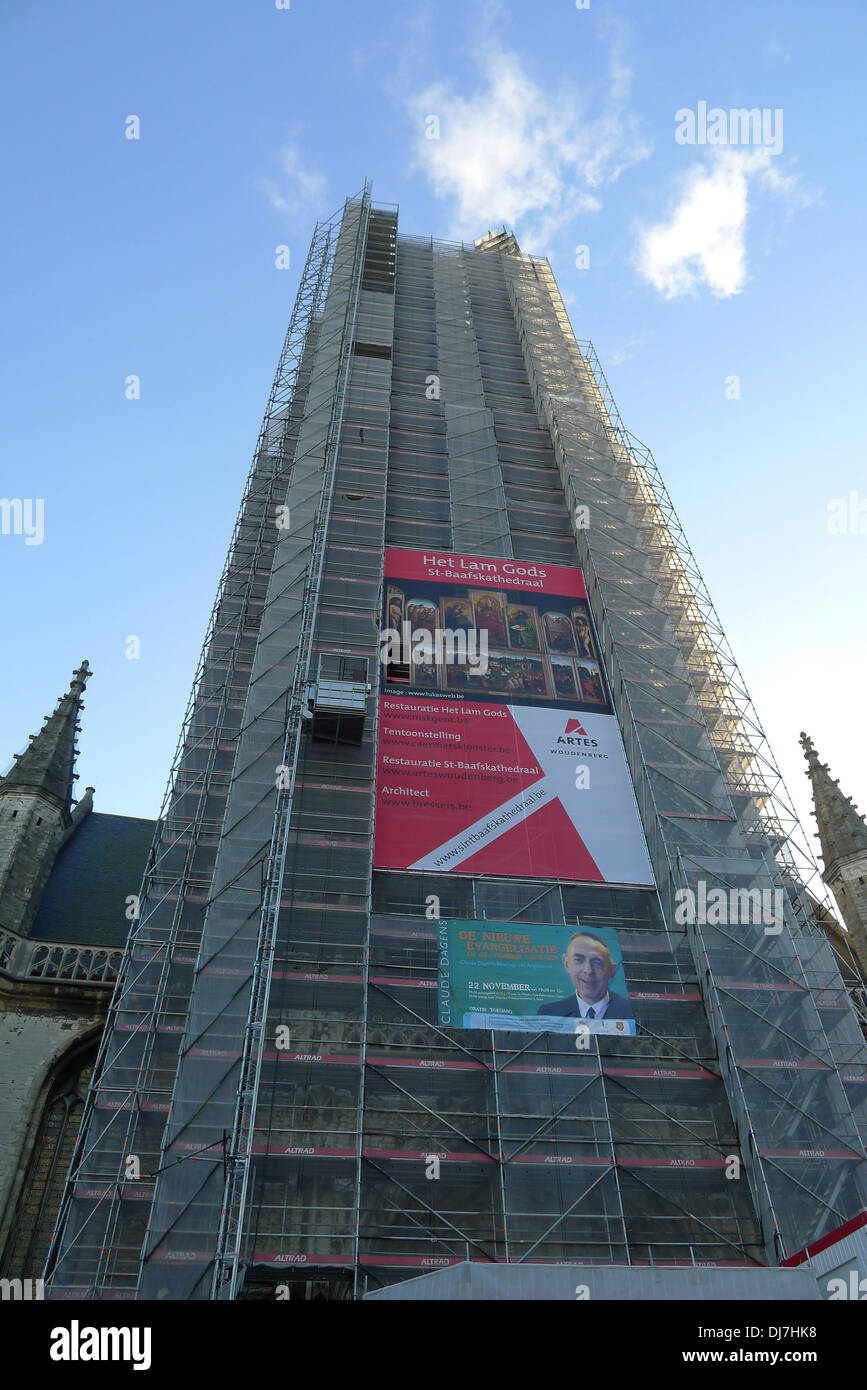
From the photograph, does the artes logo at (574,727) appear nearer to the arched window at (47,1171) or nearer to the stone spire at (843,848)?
the stone spire at (843,848)

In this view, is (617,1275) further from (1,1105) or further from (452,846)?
(1,1105)

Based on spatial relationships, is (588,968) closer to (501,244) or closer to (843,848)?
(843,848)

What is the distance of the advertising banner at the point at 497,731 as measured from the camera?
17031 millimetres

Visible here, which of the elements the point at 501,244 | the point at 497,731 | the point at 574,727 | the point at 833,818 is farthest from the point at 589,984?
the point at 501,244

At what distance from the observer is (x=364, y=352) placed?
28.3 meters

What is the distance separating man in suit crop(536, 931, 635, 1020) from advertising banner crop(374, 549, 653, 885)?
4.62ft

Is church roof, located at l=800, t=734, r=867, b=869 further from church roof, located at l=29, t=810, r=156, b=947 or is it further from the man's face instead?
church roof, located at l=29, t=810, r=156, b=947

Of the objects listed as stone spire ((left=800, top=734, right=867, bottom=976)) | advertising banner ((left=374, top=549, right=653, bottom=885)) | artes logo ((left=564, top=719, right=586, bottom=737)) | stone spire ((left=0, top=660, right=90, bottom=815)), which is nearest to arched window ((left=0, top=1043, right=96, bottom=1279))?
stone spire ((left=0, top=660, right=90, bottom=815))

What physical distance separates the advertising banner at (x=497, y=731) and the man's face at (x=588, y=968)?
143 centimetres

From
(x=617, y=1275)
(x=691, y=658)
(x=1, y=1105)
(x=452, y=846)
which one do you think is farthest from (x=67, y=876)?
(x=617, y=1275)

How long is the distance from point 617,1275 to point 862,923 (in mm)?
13445

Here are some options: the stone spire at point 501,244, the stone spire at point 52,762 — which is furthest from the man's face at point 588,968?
the stone spire at point 501,244

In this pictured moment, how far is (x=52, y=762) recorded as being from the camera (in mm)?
22812
